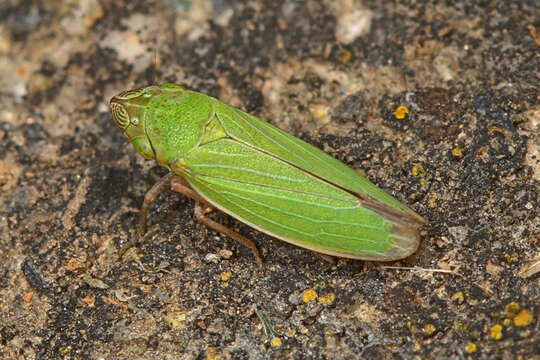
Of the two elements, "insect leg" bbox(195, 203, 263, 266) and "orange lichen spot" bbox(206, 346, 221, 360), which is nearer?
"orange lichen spot" bbox(206, 346, 221, 360)

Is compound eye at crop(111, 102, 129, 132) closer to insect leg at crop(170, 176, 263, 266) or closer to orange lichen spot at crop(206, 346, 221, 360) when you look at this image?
insect leg at crop(170, 176, 263, 266)

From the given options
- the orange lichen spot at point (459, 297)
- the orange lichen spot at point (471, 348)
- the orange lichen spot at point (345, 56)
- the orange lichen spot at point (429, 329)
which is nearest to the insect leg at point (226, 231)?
the orange lichen spot at point (429, 329)

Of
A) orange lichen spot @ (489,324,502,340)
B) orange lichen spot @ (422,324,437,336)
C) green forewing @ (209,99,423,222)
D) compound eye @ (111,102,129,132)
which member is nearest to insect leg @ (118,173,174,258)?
compound eye @ (111,102,129,132)

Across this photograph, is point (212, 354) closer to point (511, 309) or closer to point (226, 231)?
point (226, 231)

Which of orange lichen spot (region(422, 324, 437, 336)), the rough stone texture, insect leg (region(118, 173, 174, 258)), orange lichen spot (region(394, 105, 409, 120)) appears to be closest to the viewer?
orange lichen spot (region(422, 324, 437, 336))

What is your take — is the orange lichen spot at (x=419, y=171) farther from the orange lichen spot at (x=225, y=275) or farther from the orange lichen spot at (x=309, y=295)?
the orange lichen spot at (x=225, y=275)

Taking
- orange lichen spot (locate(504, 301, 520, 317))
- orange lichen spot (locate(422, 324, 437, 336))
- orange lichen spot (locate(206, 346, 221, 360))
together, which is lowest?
orange lichen spot (locate(206, 346, 221, 360))

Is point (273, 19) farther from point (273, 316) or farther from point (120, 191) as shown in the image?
point (273, 316)

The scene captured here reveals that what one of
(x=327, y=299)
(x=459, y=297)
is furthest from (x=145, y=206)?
(x=459, y=297)

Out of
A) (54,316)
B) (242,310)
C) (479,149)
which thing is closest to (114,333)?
(54,316)
